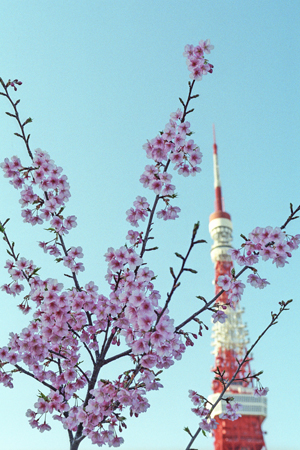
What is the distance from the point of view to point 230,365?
1836 inches

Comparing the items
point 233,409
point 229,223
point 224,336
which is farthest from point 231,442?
point 233,409

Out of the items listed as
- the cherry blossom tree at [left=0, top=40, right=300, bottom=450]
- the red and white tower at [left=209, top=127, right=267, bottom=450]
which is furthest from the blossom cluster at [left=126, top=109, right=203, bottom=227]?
the red and white tower at [left=209, top=127, right=267, bottom=450]

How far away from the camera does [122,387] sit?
3.95 m

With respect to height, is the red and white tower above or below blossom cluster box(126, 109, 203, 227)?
above

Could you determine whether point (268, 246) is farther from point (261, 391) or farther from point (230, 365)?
point (230, 365)

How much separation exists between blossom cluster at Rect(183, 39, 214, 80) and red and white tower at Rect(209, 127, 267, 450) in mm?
34363

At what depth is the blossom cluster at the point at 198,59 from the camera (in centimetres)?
448

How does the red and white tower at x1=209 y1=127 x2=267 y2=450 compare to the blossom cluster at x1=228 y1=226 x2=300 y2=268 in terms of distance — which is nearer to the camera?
the blossom cluster at x1=228 y1=226 x2=300 y2=268

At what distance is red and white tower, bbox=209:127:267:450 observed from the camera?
43938 millimetres

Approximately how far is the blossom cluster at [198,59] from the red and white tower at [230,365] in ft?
113

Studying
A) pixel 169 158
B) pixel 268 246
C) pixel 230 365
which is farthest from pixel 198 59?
pixel 230 365

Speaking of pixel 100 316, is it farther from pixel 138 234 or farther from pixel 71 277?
pixel 138 234

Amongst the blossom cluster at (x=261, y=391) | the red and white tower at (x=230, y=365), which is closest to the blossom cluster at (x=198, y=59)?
the blossom cluster at (x=261, y=391)

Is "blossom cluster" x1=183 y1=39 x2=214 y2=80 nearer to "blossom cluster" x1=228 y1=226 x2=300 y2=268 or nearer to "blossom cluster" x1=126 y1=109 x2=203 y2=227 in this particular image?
"blossom cluster" x1=126 y1=109 x2=203 y2=227
